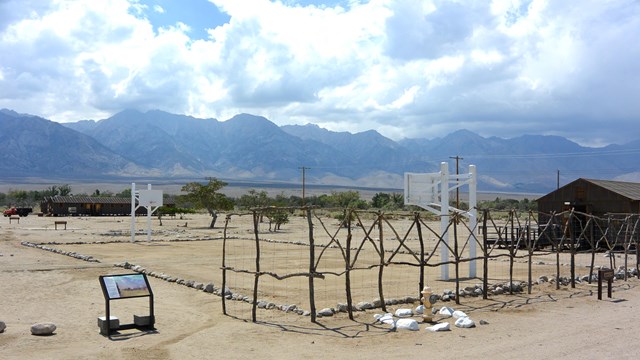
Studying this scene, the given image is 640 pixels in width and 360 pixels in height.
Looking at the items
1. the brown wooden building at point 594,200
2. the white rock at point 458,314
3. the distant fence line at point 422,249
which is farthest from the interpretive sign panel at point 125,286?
the brown wooden building at point 594,200

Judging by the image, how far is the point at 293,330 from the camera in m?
12.6

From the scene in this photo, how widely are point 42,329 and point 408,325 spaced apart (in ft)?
22.7

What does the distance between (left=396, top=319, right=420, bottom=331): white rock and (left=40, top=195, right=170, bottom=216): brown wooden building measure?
229 ft

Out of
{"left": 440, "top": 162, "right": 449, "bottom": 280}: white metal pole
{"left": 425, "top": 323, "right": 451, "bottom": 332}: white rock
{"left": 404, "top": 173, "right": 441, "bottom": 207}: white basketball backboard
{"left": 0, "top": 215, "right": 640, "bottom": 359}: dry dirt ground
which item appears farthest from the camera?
{"left": 404, "top": 173, "right": 441, "bottom": 207}: white basketball backboard

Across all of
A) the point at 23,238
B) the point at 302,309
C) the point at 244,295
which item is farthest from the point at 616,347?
the point at 23,238

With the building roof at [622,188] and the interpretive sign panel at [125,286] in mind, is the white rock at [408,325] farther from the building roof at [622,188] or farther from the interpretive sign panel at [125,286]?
the building roof at [622,188]

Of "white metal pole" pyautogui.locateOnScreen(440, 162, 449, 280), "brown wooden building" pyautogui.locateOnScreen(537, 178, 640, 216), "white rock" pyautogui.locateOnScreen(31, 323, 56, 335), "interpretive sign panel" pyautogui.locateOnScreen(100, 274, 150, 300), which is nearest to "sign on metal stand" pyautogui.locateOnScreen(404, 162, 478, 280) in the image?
"white metal pole" pyautogui.locateOnScreen(440, 162, 449, 280)

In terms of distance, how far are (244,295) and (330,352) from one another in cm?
612

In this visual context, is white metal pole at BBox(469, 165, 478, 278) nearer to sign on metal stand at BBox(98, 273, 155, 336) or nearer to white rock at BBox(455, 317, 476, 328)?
white rock at BBox(455, 317, 476, 328)

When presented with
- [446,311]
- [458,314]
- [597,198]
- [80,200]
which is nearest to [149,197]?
[597,198]

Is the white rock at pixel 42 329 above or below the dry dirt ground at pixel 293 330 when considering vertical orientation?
above

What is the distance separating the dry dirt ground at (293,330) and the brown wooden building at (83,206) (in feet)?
200

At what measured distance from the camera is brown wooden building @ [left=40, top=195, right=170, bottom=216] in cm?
7631

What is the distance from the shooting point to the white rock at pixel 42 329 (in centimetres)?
1183
